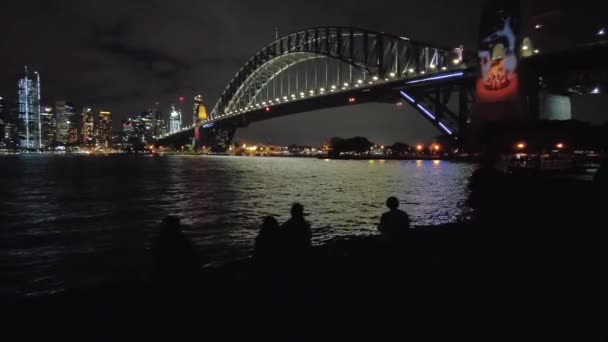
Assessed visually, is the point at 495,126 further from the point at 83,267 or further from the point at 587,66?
the point at 83,267

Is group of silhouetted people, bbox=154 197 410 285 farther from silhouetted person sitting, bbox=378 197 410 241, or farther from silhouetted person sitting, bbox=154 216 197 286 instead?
silhouetted person sitting, bbox=378 197 410 241

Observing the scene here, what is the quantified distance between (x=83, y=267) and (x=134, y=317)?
6112 mm

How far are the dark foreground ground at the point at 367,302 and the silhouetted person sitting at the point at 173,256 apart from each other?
192 millimetres

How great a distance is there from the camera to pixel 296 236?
623cm

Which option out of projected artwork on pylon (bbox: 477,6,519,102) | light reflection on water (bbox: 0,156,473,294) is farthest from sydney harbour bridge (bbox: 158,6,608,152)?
light reflection on water (bbox: 0,156,473,294)

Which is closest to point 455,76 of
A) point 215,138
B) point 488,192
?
point 488,192

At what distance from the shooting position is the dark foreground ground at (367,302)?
4.50 m

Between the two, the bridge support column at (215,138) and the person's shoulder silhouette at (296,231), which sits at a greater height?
the bridge support column at (215,138)

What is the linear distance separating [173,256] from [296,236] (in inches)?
66.4

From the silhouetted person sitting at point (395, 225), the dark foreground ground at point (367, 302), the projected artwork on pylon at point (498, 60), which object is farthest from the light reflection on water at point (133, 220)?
the projected artwork on pylon at point (498, 60)

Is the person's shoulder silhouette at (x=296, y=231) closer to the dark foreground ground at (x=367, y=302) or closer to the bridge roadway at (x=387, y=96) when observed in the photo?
the dark foreground ground at (x=367, y=302)

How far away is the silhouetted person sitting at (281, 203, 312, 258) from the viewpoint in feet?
19.9

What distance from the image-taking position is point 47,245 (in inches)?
521

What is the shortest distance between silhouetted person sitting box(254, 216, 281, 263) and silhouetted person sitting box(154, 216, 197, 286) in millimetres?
974
